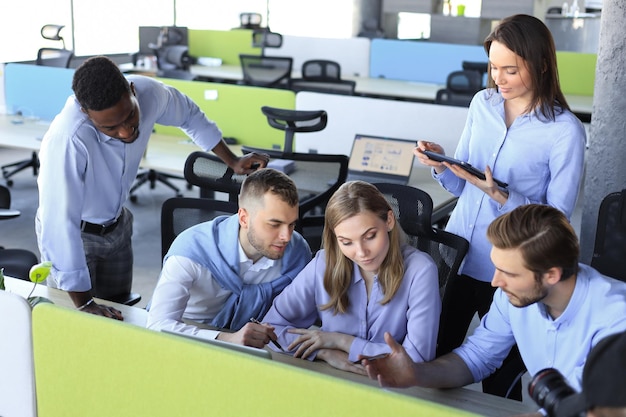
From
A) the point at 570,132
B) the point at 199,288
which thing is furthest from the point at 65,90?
the point at 570,132

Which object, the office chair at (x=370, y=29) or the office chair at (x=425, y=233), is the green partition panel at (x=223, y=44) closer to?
the office chair at (x=370, y=29)

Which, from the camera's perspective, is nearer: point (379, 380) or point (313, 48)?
point (379, 380)

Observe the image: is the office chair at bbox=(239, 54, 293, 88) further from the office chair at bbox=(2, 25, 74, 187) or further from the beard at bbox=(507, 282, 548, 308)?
the beard at bbox=(507, 282, 548, 308)

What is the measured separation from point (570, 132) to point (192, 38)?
7.37 m

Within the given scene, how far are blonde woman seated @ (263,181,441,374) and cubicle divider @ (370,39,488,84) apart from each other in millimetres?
5719

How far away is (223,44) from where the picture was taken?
9.13m

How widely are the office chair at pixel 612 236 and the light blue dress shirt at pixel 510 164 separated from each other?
0.38 metres

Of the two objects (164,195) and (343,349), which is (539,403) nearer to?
(343,349)

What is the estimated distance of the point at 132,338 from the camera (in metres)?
1.61

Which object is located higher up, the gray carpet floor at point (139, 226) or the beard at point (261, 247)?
the beard at point (261, 247)

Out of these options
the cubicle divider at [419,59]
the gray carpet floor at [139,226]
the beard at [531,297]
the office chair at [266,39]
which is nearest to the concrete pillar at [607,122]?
the gray carpet floor at [139,226]

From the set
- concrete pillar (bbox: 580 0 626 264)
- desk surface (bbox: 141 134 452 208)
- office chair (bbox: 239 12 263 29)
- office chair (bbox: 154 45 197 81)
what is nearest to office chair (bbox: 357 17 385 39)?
office chair (bbox: 239 12 263 29)

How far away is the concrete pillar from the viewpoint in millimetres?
3166

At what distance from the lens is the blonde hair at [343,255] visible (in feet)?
7.02
